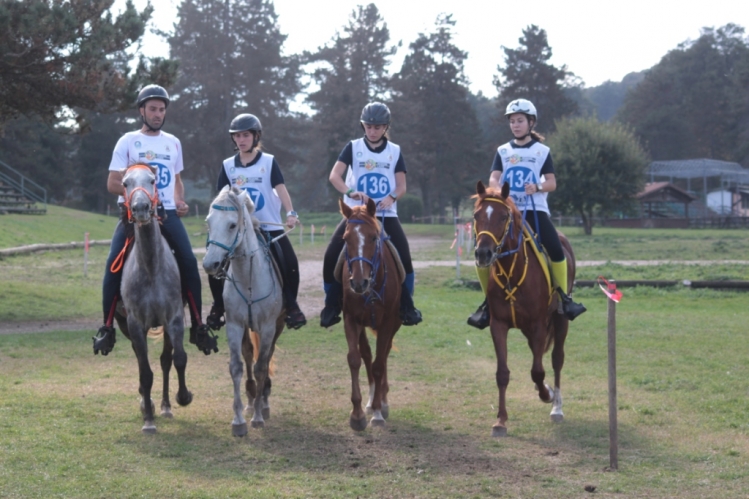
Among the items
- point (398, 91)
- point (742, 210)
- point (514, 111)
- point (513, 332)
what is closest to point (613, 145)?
point (398, 91)

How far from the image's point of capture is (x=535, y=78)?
79.4 m

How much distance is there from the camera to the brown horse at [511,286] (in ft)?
27.6

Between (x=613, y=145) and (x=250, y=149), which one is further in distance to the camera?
(x=613, y=145)

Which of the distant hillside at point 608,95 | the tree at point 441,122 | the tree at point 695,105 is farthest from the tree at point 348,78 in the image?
the distant hillside at point 608,95

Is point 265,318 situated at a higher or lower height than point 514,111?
lower

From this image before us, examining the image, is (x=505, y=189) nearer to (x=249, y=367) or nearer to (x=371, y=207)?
(x=371, y=207)

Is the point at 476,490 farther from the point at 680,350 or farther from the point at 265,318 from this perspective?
the point at 680,350

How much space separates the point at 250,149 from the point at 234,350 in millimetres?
2193

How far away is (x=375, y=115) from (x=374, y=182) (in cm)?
71

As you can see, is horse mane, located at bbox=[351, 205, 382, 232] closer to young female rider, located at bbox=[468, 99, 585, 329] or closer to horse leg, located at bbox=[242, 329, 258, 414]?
young female rider, located at bbox=[468, 99, 585, 329]

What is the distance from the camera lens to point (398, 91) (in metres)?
73.4

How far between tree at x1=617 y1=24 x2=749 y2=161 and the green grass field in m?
80.7

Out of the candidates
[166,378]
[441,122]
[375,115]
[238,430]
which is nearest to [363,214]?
[375,115]

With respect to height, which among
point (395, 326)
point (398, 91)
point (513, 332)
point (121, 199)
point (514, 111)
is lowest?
point (513, 332)
